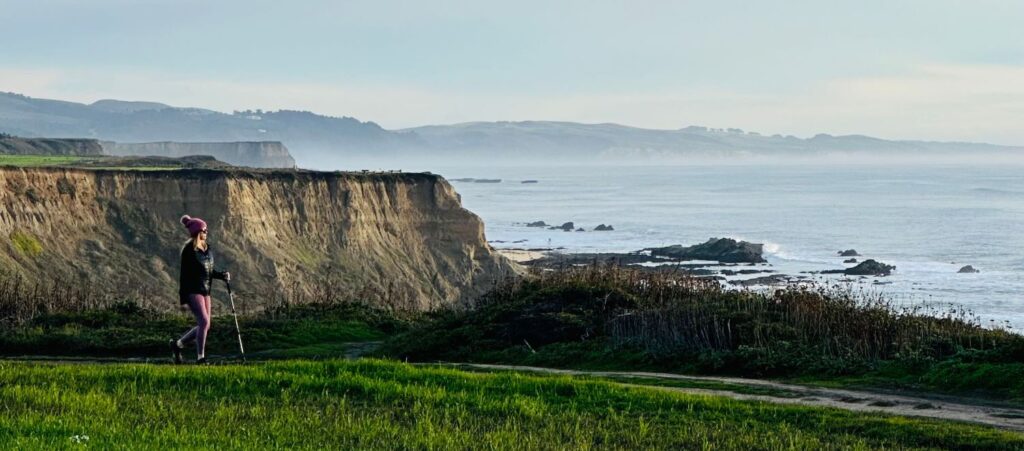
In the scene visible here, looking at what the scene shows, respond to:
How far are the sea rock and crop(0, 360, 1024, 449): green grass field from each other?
187 feet

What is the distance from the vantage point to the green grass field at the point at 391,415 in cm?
1202

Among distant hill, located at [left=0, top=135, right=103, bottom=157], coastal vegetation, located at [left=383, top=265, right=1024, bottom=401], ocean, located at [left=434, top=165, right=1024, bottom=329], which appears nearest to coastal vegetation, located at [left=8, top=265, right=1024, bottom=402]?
coastal vegetation, located at [left=383, top=265, right=1024, bottom=401]

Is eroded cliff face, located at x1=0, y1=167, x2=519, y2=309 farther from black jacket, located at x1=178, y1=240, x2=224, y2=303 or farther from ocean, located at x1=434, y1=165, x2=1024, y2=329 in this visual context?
black jacket, located at x1=178, y1=240, x2=224, y2=303

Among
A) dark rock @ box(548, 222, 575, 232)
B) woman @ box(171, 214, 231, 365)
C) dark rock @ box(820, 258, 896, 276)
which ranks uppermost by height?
woman @ box(171, 214, 231, 365)

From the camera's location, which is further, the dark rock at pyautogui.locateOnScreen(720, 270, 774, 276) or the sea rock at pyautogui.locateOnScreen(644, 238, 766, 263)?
the sea rock at pyautogui.locateOnScreen(644, 238, 766, 263)

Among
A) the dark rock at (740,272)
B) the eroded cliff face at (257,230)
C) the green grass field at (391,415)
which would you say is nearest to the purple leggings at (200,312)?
the green grass field at (391,415)

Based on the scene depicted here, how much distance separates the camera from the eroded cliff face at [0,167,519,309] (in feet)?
157

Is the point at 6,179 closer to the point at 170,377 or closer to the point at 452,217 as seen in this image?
the point at 452,217

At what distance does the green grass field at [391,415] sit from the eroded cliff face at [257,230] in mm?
27979

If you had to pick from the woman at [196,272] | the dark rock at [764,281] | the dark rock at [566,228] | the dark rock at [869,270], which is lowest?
the dark rock at [566,228]

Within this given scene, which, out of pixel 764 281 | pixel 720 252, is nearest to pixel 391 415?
pixel 764 281

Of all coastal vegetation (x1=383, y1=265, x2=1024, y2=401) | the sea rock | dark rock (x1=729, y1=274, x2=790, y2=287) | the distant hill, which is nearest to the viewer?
coastal vegetation (x1=383, y1=265, x2=1024, y2=401)

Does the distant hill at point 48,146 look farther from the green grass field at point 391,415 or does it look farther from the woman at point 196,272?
the green grass field at point 391,415

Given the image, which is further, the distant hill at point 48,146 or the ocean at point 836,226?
the distant hill at point 48,146
